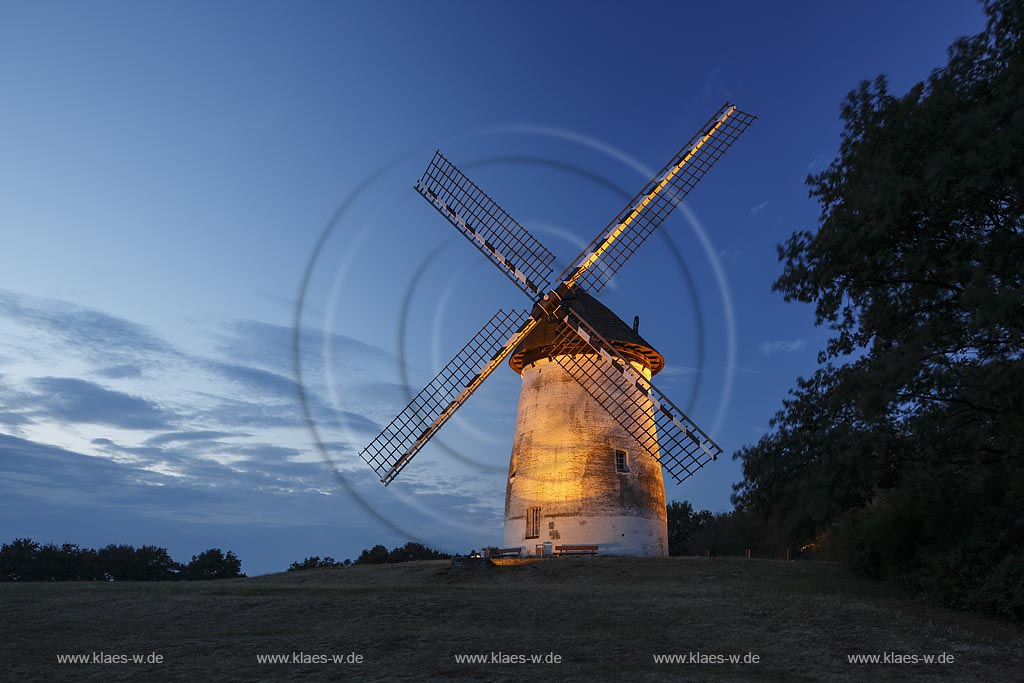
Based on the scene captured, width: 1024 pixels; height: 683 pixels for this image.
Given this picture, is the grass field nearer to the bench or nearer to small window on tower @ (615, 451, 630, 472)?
the bench

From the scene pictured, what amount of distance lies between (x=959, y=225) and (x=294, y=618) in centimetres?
1547

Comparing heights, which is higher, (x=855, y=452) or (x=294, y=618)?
(x=855, y=452)

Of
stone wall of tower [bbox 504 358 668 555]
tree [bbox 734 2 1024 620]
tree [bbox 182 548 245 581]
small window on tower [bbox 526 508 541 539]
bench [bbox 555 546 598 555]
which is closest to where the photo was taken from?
tree [bbox 734 2 1024 620]

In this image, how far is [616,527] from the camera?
27.0 metres

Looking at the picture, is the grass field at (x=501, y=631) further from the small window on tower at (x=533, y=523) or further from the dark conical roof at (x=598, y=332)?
the dark conical roof at (x=598, y=332)

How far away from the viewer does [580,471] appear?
1081 inches

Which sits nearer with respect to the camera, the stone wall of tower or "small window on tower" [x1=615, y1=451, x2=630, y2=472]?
the stone wall of tower

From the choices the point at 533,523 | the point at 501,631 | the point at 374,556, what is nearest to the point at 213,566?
the point at 374,556

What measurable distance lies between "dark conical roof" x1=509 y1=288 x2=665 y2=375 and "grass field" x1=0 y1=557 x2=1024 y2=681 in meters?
11.6

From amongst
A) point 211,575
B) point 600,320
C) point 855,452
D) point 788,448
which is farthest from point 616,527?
point 211,575

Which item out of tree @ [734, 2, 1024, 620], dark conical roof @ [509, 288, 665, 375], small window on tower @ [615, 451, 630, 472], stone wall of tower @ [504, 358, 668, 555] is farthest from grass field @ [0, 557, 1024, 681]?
dark conical roof @ [509, 288, 665, 375]

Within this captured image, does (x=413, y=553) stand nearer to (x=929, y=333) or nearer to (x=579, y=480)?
(x=579, y=480)

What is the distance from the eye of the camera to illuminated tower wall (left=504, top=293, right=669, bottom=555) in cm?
2714

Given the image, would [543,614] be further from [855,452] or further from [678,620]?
[855,452]
